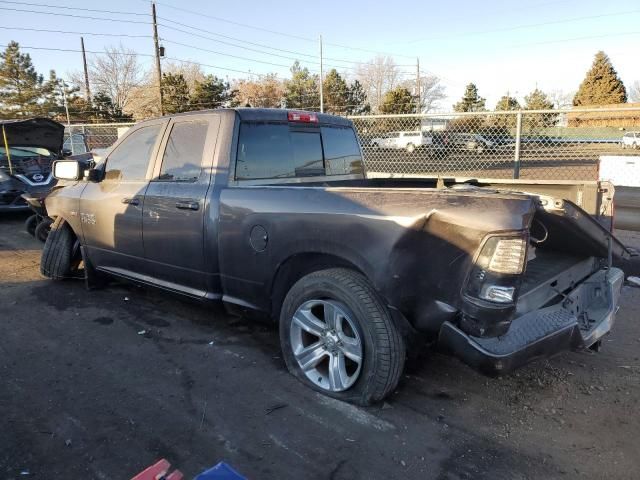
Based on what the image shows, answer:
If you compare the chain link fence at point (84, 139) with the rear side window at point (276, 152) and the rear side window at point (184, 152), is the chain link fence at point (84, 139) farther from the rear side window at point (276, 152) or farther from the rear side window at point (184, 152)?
the rear side window at point (276, 152)

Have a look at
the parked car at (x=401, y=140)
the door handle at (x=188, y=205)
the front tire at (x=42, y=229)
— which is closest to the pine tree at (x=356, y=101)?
the parked car at (x=401, y=140)

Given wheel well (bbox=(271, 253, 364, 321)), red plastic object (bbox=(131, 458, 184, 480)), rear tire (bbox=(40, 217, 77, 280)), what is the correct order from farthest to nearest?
rear tire (bbox=(40, 217, 77, 280)) → wheel well (bbox=(271, 253, 364, 321)) → red plastic object (bbox=(131, 458, 184, 480))

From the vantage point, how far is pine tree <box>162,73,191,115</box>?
38156 mm

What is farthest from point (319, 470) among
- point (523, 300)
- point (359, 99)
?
point (359, 99)

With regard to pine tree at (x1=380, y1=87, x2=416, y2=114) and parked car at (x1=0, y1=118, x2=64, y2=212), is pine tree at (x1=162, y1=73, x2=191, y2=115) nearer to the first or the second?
pine tree at (x1=380, y1=87, x2=416, y2=114)

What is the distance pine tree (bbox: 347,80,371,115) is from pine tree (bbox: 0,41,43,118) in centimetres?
3111

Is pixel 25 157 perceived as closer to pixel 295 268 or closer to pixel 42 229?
pixel 42 229

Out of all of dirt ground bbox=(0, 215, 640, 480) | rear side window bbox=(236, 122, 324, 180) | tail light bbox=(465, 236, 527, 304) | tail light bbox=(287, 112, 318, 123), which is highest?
tail light bbox=(287, 112, 318, 123)

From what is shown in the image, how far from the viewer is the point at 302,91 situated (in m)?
48.4

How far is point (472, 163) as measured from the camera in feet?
30.3

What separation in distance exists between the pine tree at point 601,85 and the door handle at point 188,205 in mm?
48269

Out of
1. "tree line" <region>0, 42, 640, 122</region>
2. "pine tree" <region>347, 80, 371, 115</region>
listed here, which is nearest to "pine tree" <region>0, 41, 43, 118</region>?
"tree line" <region>0, 42, 640, 122</region>

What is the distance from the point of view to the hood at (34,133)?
9.78m

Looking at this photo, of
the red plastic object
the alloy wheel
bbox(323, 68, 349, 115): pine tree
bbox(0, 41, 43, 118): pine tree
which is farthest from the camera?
bbox(0, 41, 43, 118): pine tree
